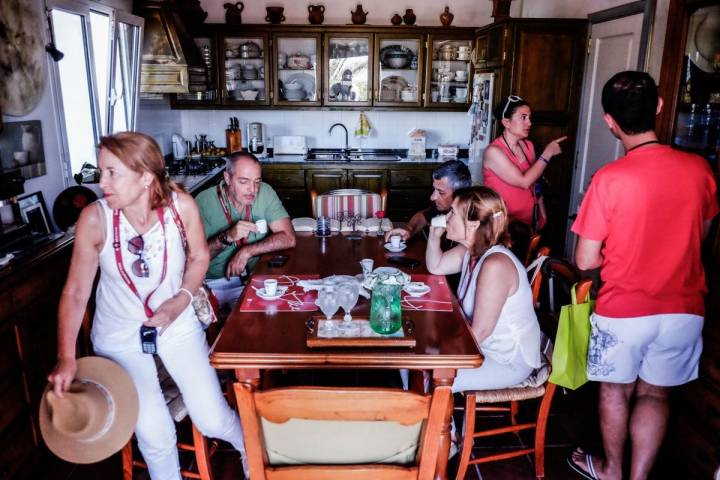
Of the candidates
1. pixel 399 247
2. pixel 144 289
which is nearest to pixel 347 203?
pixel 399 247

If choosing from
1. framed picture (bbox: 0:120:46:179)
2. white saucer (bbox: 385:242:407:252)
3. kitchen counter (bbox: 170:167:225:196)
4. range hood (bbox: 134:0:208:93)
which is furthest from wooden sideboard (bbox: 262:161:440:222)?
white saucer (bbox: 385:242:407:252)

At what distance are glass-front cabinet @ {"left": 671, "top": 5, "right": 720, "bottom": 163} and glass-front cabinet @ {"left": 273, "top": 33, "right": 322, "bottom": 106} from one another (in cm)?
358

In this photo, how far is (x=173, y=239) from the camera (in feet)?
6.47

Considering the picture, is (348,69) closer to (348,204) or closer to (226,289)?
(348,204)

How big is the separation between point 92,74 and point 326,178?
88.6 inches

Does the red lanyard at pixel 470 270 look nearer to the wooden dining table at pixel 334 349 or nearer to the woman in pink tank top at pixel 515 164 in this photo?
the wooden dining table at pixel 334 349

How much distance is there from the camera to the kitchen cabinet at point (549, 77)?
4.36m

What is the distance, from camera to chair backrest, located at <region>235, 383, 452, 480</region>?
1.18 metres

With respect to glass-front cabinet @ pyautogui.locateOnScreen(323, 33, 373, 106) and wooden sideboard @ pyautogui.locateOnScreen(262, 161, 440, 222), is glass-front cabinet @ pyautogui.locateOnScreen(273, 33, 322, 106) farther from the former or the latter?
wooden sideboard @ pyautogui.locateOnScreen(262, 161, 440, 222)

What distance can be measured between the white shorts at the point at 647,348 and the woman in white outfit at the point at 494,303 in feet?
0.79

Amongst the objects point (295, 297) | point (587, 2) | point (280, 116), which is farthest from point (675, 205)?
point (280, 116)

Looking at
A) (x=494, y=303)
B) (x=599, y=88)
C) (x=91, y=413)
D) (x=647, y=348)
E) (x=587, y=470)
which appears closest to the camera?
(x=91, y=413)

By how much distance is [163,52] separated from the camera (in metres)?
4.28

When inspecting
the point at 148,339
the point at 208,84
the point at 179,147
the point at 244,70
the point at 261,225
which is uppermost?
the point at 244,70
